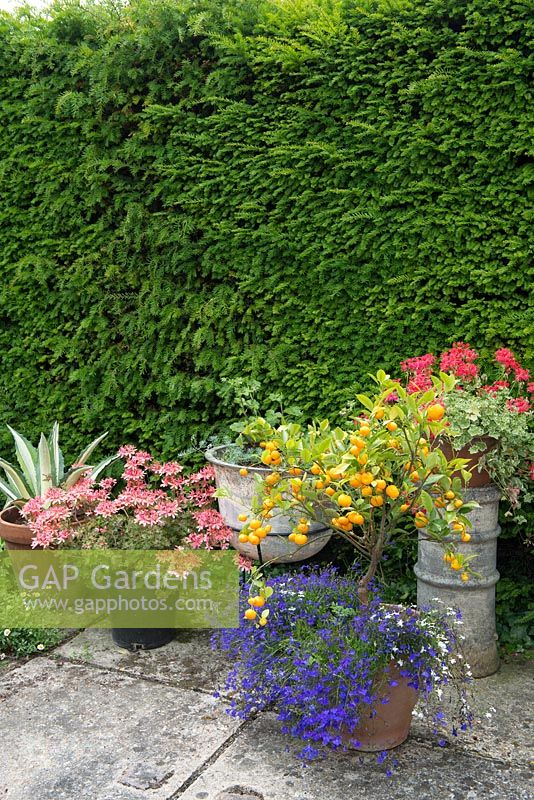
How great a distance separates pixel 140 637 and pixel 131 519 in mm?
574

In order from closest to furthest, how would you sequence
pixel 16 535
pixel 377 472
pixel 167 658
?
pixel 377 472 → pixel 167 658 → pixel 16 535

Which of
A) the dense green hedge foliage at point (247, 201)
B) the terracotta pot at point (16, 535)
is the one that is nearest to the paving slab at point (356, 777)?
the terracotta pot at point (16, 535)

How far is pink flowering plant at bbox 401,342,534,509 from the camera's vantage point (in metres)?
3.16

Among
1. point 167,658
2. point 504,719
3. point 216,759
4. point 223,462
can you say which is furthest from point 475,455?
point 167,658

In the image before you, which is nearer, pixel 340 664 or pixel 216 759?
pixel 340 664

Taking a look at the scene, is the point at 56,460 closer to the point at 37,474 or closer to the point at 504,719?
the point at 37,474

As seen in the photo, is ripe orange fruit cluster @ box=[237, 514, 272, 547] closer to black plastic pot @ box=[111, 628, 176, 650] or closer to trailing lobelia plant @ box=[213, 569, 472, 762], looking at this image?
trailing lobelia plant @ box=[213, 569, 472, 762]

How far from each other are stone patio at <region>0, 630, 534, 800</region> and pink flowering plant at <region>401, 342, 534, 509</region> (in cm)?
94

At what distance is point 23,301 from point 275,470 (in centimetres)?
275

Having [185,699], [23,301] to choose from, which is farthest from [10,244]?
[185,699]

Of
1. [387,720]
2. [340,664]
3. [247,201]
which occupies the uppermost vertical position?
[247,201]

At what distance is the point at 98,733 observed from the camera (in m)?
3.01

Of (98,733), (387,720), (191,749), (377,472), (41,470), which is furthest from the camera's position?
(41,470)

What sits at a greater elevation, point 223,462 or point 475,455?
point 475,455
